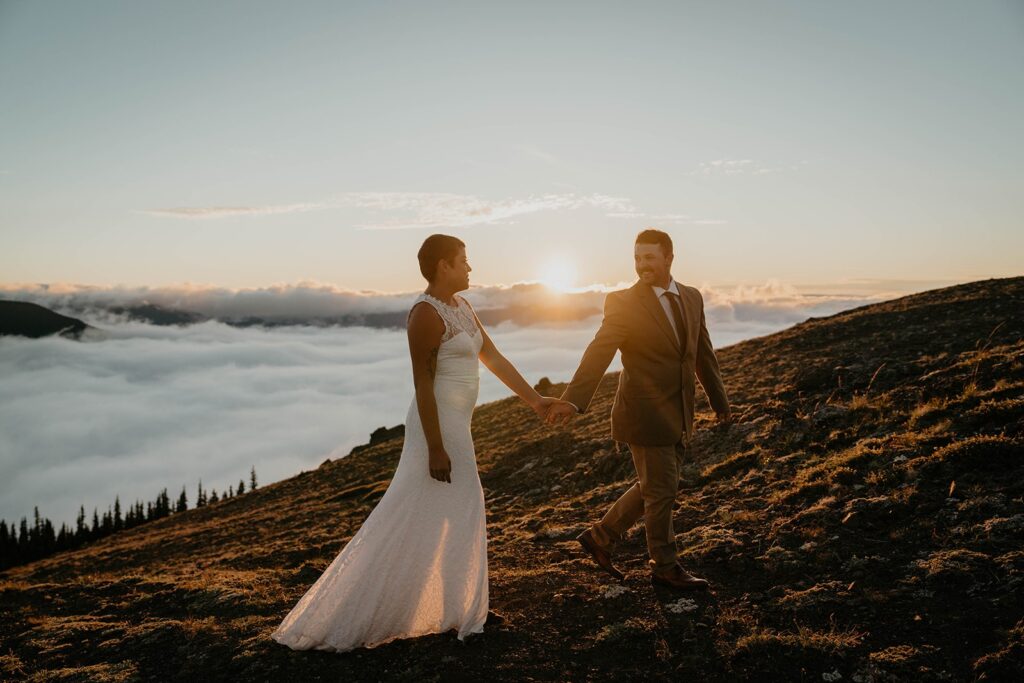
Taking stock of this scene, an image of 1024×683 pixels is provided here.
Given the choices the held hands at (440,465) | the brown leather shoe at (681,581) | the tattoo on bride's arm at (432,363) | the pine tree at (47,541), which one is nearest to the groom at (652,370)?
the brown leather shoe at (681,581)

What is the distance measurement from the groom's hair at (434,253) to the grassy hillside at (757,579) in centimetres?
359

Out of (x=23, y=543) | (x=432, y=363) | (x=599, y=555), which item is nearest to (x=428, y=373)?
(x=432, y=363)

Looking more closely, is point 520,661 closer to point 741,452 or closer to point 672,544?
point 672,544

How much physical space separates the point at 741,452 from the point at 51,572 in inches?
1587

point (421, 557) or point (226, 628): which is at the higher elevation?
point (421, 557)

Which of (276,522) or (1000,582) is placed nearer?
(1000,582)

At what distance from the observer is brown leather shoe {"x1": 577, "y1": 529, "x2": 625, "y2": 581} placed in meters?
6.92

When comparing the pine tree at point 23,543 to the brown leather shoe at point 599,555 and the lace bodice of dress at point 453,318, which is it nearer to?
the brown leather shoe at point 599,555

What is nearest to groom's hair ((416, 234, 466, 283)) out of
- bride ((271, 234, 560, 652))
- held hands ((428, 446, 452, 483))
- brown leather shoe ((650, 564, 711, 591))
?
bride ((271, 234, 560, 652))

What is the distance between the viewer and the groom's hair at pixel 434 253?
541 centimetres

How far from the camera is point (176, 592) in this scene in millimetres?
10203

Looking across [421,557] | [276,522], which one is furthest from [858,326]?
[276,522]

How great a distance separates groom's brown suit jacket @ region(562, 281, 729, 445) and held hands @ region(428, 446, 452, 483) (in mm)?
1451

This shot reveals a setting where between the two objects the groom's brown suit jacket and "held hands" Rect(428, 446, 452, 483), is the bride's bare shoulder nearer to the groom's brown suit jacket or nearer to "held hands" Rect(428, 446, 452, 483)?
"held hands" Rect(428, 446, 452, 483)
